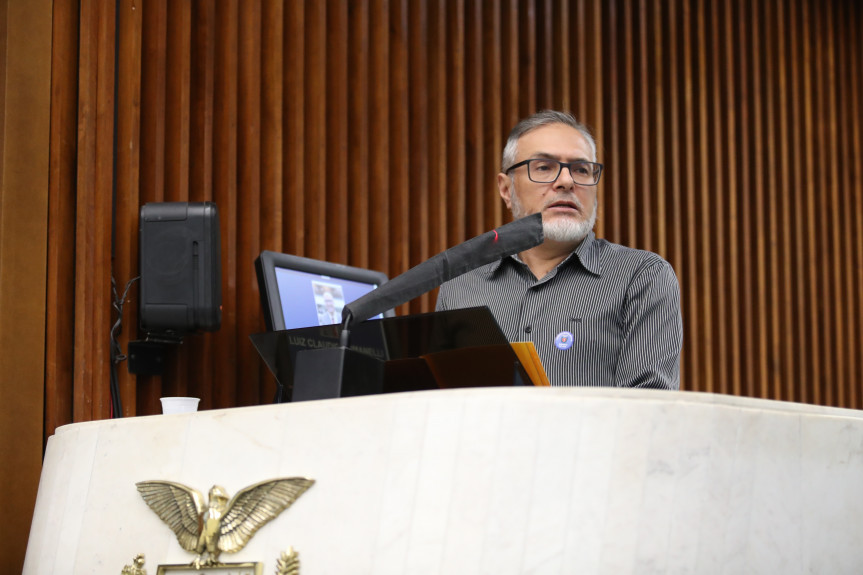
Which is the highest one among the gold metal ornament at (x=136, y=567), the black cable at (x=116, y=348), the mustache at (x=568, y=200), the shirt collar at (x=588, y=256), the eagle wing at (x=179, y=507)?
the mustache at (x=568, y=200)

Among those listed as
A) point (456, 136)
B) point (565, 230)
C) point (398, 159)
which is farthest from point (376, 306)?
point (456, 136)

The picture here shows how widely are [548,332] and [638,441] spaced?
4.56 ft

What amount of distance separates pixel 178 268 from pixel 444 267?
55.2 inches

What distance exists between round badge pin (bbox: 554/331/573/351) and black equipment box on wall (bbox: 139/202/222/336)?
3.18ft

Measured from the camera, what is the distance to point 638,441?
126 cm

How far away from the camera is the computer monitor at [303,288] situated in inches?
110

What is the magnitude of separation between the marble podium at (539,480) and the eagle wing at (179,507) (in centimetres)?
2

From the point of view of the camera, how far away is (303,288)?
2936 mm

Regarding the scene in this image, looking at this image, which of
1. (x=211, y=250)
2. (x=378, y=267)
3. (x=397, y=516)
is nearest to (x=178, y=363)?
(x=211, y=250)

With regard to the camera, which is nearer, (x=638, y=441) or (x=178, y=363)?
(x=638, y=441)

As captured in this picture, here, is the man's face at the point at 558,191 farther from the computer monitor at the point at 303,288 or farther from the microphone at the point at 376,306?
the microphone at the point at 376,306

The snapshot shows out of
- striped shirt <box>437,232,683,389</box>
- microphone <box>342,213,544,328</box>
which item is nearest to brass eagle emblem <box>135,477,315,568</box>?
microphone <box>342,213,544,328</box>

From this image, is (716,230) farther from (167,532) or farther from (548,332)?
(167,532)

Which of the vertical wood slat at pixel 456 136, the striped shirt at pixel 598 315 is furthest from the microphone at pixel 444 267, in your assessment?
the vertical wood slat at pixel 456 136
